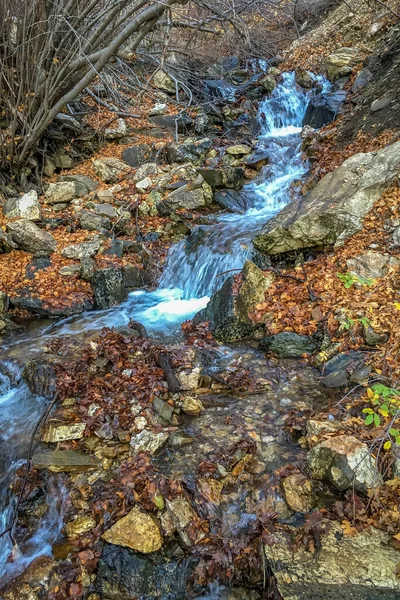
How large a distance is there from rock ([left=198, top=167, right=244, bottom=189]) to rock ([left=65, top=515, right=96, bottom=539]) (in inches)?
301

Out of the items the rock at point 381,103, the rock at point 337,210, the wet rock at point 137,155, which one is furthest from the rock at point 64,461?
the wet rock at point 137,155

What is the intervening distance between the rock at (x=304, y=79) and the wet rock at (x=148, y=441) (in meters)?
12.7

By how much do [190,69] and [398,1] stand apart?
671 centimetres

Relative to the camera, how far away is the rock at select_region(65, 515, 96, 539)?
3.13 metres

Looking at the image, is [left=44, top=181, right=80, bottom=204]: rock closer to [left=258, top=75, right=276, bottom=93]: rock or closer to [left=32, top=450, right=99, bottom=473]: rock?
[left=32, top=450, right=99, bottom=473]: rock

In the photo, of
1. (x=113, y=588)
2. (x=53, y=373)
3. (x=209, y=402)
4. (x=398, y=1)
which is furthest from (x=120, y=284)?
(x=398, y=1)

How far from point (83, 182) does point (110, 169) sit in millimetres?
885

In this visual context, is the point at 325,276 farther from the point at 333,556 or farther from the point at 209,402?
the point at 333,556

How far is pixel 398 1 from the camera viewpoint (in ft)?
35.2

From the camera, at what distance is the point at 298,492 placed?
314 cm

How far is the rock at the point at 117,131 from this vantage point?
11.3 metres

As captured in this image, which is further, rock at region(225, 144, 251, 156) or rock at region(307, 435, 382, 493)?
rock at region(225, 144, 251, 156)

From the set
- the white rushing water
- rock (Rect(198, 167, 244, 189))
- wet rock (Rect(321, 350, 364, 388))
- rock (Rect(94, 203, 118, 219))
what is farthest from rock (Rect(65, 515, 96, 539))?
rock (Rect(198, 167, 244, 189))

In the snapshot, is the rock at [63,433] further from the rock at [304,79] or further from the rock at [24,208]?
the rock at [304,79]
